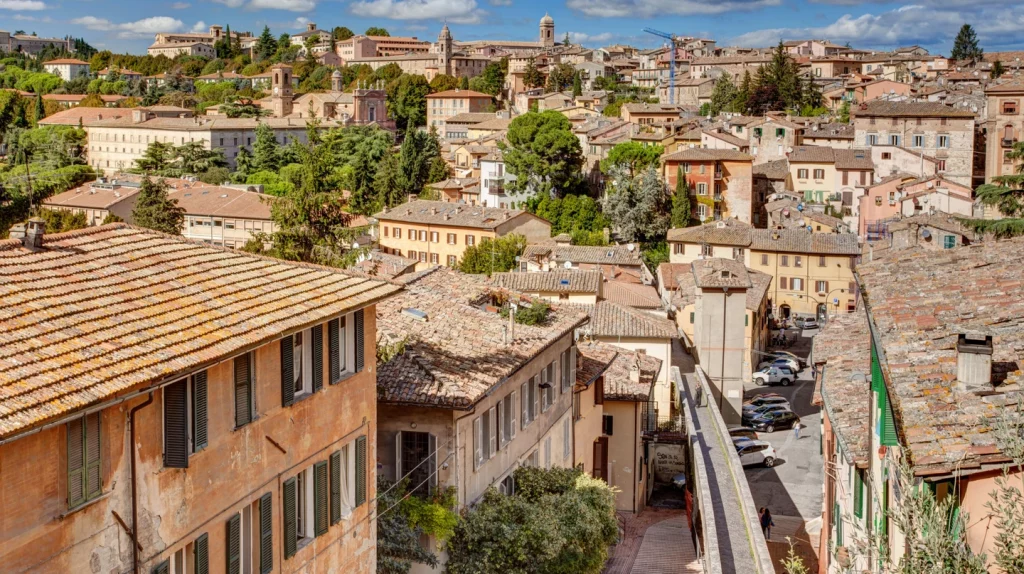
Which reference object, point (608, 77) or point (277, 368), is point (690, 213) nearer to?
point (277, 368)

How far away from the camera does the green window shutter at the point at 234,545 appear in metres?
10.2

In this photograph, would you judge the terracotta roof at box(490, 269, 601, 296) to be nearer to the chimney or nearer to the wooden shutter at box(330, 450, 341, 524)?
the wooden shutter at box(330, 450, 341, 524)

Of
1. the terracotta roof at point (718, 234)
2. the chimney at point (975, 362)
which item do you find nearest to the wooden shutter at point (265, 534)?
the chimney at point (975, 362)

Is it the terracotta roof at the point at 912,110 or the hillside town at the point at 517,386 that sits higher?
the terracotta roof at the point at 912,110

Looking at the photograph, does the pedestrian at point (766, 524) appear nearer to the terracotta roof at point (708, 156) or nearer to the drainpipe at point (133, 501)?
the drainpipe at point (133, 501)

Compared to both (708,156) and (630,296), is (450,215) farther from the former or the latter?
(630,296)

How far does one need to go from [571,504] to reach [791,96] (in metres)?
84.3

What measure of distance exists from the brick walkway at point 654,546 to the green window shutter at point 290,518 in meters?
11.1

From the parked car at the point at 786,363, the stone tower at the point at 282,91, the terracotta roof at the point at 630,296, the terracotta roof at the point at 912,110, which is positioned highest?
the stone tower at the point at 282,91

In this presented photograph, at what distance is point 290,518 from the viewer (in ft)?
36.9

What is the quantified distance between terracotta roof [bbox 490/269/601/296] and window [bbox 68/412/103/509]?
87.5ft

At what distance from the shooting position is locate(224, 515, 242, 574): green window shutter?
33.5 feet

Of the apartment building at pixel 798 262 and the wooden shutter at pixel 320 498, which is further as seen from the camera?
the apartment building at pixel 798 262

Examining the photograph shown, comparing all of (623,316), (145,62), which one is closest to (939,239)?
(623,316)
